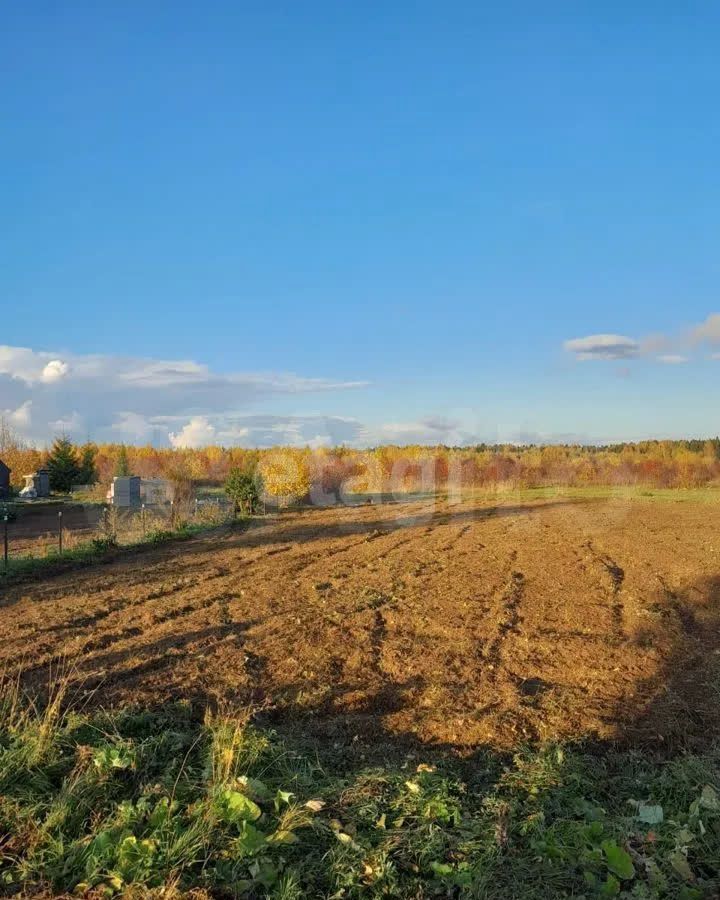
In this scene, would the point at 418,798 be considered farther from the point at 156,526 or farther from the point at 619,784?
the point at 156,526

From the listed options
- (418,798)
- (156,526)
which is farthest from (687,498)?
(418,798)

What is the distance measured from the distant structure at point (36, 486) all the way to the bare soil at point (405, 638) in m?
23.8

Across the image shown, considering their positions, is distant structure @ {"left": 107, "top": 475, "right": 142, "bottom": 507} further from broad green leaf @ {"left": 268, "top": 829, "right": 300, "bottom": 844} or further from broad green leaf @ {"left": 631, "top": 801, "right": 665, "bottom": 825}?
broad green leaf @ {"left": 631, "top": 801, "right": 665, "bottom": 825}

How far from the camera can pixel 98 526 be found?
19297mm

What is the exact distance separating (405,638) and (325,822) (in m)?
3.82

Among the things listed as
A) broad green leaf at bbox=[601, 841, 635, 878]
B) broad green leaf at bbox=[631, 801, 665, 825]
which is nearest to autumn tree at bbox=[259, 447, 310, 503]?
broad green leaf at bbox=[631, 801, 665, 825]

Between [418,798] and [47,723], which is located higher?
[47,723]

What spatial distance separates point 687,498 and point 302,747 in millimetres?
27817

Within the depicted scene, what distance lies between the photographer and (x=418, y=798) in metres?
3.46

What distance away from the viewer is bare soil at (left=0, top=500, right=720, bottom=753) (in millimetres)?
5031

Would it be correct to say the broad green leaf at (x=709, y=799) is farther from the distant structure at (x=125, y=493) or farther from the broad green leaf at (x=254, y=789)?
the distant structure at (x=125, y=493)

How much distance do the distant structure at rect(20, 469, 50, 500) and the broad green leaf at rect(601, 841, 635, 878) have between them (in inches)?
1396

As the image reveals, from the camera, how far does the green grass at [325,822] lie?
2820mm

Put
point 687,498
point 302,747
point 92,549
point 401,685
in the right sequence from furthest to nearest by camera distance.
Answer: point 687,498, point 92,549, point 401,685, point 302,747
